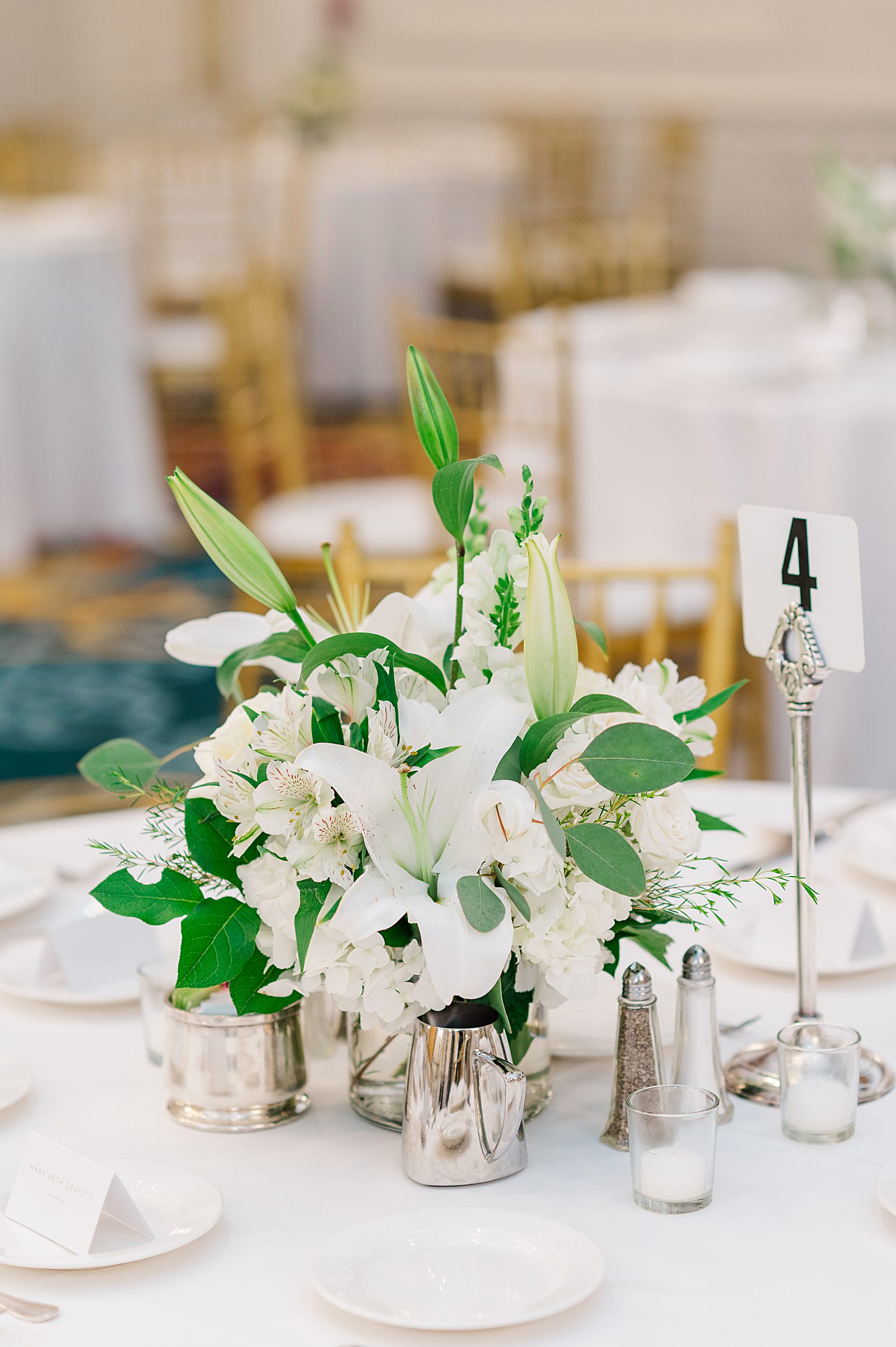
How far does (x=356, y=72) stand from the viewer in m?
8.50

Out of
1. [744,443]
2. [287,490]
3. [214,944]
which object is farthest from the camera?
[287,490]

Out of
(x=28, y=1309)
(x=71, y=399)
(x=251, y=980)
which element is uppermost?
(x=71, y=399)

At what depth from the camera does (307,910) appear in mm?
925

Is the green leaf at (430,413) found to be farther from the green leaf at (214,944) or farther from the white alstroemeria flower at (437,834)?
the green leaf at (214,944)

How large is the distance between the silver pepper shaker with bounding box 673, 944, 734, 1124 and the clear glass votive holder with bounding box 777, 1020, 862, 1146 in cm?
4

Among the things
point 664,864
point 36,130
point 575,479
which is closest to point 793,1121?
point 664,864

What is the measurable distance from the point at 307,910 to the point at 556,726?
6.9 inches

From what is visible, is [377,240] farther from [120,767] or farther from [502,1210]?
[502,1210]

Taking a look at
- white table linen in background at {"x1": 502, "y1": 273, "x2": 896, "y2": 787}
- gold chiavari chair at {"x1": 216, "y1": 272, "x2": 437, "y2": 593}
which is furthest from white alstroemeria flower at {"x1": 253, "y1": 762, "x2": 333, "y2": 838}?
gold chiavari chair at {"x1": 216, "y1": 272, "x2": 437, "y2": 593}

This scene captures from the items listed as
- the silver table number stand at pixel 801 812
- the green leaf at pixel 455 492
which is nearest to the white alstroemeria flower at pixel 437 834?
the green leaf at pixel 455 492

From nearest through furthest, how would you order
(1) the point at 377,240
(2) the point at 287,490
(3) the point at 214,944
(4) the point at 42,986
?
(3) the point at 214,944 → (4) the point at 42,986 → (2) the point at 287,490 → (1) the point at 377,240

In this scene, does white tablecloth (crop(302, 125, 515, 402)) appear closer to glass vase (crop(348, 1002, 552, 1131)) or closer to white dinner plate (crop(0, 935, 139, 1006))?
white dinner plate (crop(0, 935, 139, 1006))

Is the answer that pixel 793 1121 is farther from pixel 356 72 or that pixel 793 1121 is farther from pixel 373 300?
pixel 356 72

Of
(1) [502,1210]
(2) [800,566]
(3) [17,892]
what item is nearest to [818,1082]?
(1) [502,1210]
